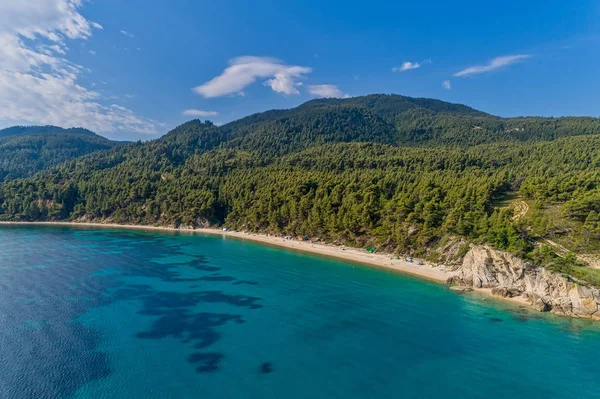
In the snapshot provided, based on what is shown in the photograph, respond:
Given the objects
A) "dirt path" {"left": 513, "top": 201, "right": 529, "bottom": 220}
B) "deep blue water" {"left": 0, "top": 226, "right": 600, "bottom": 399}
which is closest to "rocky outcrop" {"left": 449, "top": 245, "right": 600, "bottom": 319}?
"deep blue water" {"left": 0, "top": 226, "right": 600, "bottom": 399}

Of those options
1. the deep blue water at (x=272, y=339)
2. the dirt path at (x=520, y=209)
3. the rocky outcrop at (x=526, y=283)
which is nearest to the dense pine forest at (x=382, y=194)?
the dirt path at (x=520, y=209)

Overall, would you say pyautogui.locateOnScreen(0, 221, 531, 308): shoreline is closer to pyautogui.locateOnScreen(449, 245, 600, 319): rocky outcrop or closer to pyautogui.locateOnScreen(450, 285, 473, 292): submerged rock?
pyautogui.locateOnScreen(450, 285, 473, 292): submerged rock

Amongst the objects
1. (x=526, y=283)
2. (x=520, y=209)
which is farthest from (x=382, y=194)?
(x=526, y=283)

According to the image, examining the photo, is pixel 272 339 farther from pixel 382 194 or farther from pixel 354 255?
pixel 382 194

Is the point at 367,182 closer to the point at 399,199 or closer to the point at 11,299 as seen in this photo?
the point at 399,199

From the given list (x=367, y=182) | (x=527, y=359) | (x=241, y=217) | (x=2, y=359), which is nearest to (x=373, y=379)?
(x=527, y=359)

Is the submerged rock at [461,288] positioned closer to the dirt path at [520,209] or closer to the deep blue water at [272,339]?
the deep blue water at [272,339]
